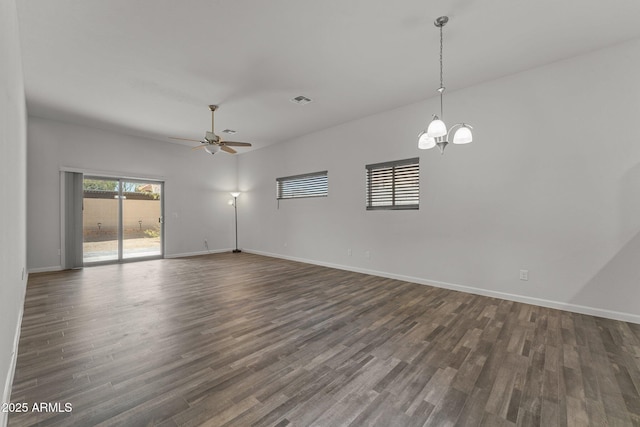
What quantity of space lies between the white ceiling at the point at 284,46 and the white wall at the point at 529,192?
0.36m

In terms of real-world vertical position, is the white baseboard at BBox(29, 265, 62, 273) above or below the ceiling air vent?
below

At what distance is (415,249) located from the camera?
461 cm

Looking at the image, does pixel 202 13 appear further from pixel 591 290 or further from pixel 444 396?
pixel 591 290

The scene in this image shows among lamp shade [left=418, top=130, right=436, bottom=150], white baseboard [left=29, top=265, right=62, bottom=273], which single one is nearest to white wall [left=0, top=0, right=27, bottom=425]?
lamp shade [left=418, top=130, right=436, bottom=150]

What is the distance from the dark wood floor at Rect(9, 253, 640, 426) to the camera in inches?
63.3

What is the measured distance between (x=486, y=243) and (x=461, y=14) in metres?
2.90

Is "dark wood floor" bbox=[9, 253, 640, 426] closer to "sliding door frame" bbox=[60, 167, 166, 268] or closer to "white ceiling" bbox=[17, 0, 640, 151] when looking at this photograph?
"sliding door frame" bbox=[60, 167, 166, 268]

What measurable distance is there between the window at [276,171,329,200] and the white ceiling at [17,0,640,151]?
1.90 m

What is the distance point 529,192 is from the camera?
11.6 ft

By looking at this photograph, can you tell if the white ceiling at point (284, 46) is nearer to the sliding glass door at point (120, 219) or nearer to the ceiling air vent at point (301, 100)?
the ceiling air vent at point (301, 100)

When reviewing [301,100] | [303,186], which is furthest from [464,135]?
[303,186]

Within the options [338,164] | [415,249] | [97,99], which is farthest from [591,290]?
[97,99]

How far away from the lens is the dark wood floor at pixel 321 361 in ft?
5.27

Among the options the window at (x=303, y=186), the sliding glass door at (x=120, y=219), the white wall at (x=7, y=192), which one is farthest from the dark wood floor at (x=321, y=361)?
the window at (x=303, y=186)
